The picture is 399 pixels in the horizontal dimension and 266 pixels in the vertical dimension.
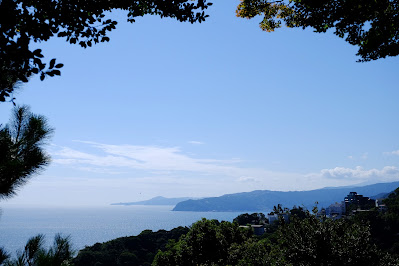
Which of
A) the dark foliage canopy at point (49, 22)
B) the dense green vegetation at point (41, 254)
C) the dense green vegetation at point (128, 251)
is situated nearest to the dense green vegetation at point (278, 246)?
the dense green vegetation at point (41, 254)

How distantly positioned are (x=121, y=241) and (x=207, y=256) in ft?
156

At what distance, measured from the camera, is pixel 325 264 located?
24.6 feet

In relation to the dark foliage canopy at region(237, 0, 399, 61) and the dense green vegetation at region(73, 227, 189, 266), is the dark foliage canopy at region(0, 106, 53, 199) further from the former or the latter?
the dense green vegetation at region(73, 227, 189, 266)

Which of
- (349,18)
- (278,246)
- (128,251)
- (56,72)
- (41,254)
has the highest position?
(349,18)

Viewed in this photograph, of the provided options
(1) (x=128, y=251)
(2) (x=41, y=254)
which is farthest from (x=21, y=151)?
(1) (x=128, y=251)

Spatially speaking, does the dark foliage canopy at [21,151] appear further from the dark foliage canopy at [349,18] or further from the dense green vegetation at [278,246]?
the dark foliage canopy at [349,18]

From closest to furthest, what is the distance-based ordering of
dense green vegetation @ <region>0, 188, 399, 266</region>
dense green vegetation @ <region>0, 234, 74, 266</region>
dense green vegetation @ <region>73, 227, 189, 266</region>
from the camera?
dense green vegetation @ <region>0, 234, 74, 266</region> < dense green vegetation @ <region>0, 188, 399, 266</region> < dense green vegetation @ <region>73, 227, 189, 266</region>

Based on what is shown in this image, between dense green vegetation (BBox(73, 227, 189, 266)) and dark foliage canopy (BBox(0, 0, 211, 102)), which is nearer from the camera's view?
dark foliage canopy (BBox(0, 0, 211, 102))

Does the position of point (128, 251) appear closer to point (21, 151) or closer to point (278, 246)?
point (278, 246)

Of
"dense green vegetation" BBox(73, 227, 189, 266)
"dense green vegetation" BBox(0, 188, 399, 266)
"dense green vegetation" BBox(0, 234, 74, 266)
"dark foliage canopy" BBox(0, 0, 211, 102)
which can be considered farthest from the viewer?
"dense green vegetation" BBox(73, 227, 189, 266)

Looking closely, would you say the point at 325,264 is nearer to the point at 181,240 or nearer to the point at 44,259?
the point at 44,259

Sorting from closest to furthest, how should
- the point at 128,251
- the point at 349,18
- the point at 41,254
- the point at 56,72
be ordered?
the point at 56,72
the point at 41,254
the point at 349,18
the point at 128,251

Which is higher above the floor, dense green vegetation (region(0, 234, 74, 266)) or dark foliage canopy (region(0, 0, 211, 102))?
dark foliage canopy (region(0, 0, 211, 102))

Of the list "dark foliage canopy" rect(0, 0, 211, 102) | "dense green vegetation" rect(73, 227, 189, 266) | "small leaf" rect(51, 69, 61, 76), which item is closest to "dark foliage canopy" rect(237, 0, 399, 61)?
"dark foliage canopy" rect(0, 0, 211, 102)
